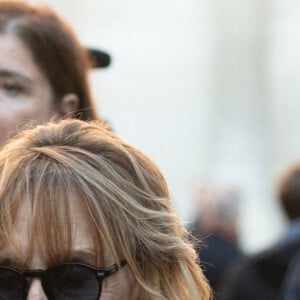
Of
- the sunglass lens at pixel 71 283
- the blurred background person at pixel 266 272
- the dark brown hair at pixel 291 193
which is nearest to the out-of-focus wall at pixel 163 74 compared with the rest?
the dark brown hair at pixel 291 193

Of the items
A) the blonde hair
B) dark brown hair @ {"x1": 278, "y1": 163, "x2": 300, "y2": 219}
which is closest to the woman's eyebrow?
the blonde hair

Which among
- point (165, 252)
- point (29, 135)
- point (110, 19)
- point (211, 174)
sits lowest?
point (211, 174)

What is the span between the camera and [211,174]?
1825 centimetres

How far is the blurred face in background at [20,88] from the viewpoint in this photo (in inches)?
148

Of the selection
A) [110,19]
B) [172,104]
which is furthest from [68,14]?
[172,104]

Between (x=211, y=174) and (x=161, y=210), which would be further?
(x=211, y=174)

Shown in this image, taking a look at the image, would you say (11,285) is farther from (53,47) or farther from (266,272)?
(266,272)

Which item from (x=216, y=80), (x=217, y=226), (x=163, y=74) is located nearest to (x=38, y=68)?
(x=217, y=226)

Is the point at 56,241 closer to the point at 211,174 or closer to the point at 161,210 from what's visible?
the point at 161,210

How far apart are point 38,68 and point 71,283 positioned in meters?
1.03

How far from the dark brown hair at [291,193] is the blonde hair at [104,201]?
371 cm

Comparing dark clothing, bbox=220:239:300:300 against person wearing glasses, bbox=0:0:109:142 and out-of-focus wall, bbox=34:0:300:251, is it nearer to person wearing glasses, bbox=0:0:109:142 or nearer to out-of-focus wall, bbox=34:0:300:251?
person wearing glasses, bbox=0:0:109:142

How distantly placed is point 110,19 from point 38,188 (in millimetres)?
16096

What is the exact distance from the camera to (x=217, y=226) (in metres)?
8.02
